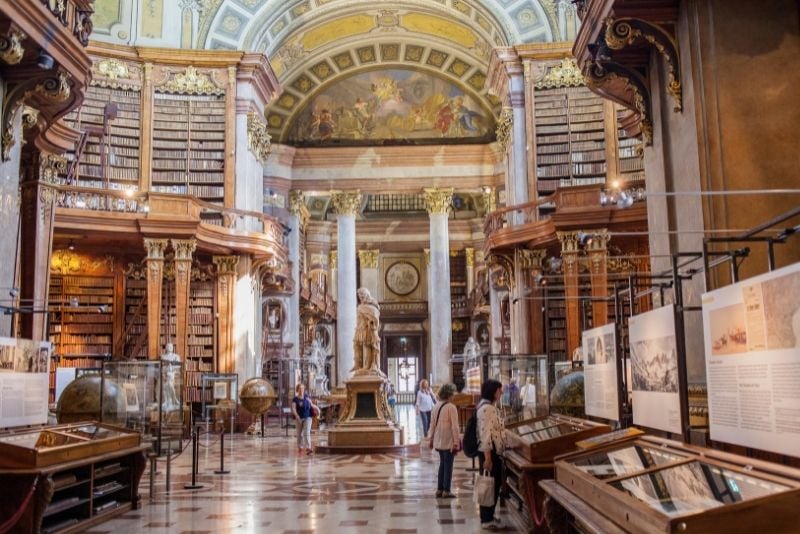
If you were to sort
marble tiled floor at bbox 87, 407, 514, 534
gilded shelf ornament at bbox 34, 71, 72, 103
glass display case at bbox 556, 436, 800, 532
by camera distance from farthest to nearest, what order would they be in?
1. gilded shelf ornament at bbox 34, 71, 72, 103
2. marble tiled floor at bbox 87, 407, 514, 534
3. glass display case at bbox 556, 436, 800, 532

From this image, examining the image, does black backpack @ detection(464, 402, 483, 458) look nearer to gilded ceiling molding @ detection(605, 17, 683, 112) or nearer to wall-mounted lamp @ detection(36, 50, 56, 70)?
gilded ceiling molding @ detection(605, 17, 683, 112)

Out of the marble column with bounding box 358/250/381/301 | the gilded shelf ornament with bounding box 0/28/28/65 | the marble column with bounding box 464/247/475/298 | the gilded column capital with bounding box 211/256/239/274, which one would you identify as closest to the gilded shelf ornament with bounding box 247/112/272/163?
the gilded column capital with bounding box 211/256/239/274

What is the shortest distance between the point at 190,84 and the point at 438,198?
26.3 feet

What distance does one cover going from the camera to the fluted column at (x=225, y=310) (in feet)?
54.6

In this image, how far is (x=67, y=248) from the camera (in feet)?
52.4

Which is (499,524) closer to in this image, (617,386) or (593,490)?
(617,386)

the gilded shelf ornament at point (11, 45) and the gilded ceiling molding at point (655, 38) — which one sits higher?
the gilded shelf ornament at point (11, 45)

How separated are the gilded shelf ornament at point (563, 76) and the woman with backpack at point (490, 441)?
12040 mm

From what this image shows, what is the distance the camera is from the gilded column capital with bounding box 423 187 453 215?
23031 millimetres

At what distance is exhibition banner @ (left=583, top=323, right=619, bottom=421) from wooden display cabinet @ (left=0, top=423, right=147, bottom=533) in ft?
11.9

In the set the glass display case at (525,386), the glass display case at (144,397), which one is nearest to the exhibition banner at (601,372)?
the glass display case at (525,386)

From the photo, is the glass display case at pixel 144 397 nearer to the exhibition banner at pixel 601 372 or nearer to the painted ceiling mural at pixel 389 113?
the exhibition banner at pixel 601 372

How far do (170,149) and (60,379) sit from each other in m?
6.59

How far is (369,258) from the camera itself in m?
32.2
